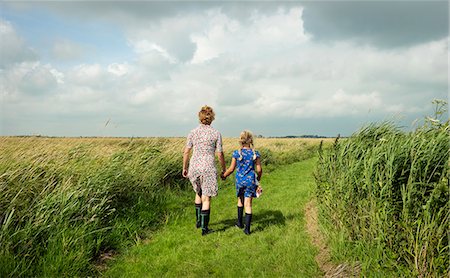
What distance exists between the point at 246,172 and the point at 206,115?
1.56m

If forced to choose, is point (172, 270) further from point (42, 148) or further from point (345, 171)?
point (42, 148)

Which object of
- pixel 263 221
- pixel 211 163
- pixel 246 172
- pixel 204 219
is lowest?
pixel 263 221

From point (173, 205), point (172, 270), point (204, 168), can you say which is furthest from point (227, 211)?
point (172, 270)

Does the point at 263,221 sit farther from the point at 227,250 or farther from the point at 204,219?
the point at 227,250

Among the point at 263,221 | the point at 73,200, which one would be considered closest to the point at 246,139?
the point at 263,221

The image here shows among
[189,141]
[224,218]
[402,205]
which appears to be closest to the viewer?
[402,205]

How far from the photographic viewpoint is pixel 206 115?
26.6ft

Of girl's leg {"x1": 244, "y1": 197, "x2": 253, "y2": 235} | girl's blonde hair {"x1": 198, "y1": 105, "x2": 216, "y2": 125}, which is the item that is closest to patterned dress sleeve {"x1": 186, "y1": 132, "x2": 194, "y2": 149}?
girl's blonde hair {"x1": 198, "y1": 105, "x2": 216, "y2": 125}

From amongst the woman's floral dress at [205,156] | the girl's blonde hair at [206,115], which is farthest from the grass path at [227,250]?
the girl's blonde hair at [206,115]

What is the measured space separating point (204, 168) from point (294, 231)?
2.38m

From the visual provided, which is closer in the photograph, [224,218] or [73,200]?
[73,200]

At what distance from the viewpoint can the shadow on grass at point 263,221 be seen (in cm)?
844

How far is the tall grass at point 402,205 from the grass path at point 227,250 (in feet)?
3.17

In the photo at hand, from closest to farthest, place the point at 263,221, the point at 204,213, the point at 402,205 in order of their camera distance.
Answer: the point at 402,205 → the point at 204,213 → the point at 263,221
